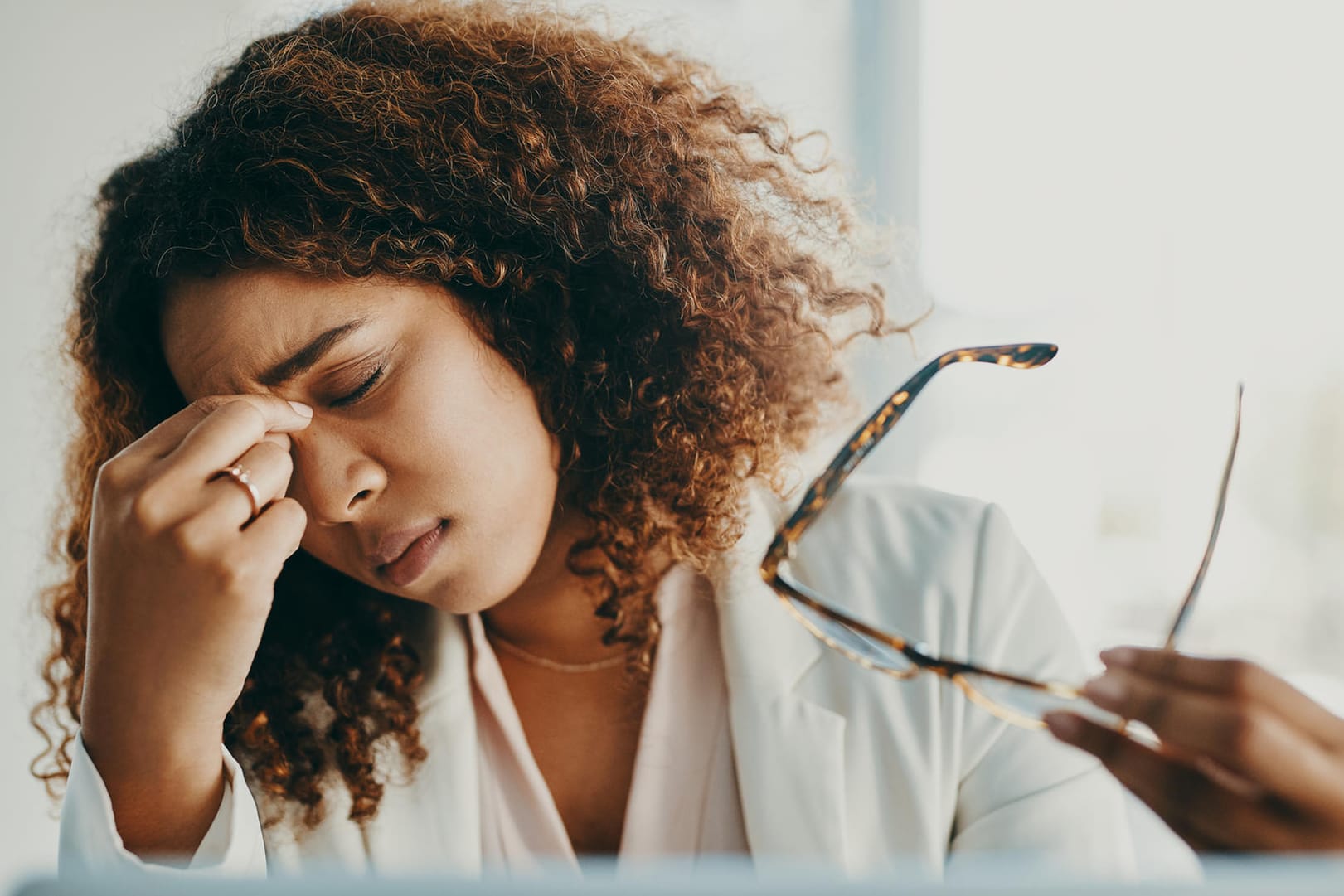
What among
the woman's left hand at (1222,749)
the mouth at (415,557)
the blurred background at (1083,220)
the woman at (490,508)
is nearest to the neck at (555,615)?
the woman at (490,508)

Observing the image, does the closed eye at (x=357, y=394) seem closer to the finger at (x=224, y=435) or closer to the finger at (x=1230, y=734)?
the finger at (x=224, y=435)

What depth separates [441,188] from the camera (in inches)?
18.1

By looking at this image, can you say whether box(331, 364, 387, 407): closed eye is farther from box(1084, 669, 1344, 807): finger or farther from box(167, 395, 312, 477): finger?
box(1084, 669, 1344, 807): finger

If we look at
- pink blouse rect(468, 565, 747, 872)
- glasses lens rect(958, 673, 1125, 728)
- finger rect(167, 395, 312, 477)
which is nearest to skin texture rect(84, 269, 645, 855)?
finger rect(167, 395, 312, 477)

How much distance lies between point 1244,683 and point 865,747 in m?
0.24

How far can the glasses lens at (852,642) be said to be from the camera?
1.23 feet

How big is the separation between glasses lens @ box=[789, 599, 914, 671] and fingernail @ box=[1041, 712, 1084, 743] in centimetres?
6

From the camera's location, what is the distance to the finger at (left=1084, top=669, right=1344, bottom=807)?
297mm

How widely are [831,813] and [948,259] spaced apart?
315 mm

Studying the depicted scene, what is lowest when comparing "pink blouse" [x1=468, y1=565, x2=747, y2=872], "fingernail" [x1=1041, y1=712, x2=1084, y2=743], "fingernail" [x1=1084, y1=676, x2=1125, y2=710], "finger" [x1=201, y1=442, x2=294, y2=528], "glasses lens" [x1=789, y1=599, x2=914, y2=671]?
"pink blouse" [x1=468, y1=565, x2=747, y2=872]

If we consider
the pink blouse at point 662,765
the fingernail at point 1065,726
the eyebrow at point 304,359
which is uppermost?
the eyebrow at point 304,359

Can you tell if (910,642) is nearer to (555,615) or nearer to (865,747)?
(865,747)

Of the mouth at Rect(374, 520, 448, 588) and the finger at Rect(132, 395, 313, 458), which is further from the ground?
the finger at Rect(132, 395, 313, 458)

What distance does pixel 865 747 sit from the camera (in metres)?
0.51
